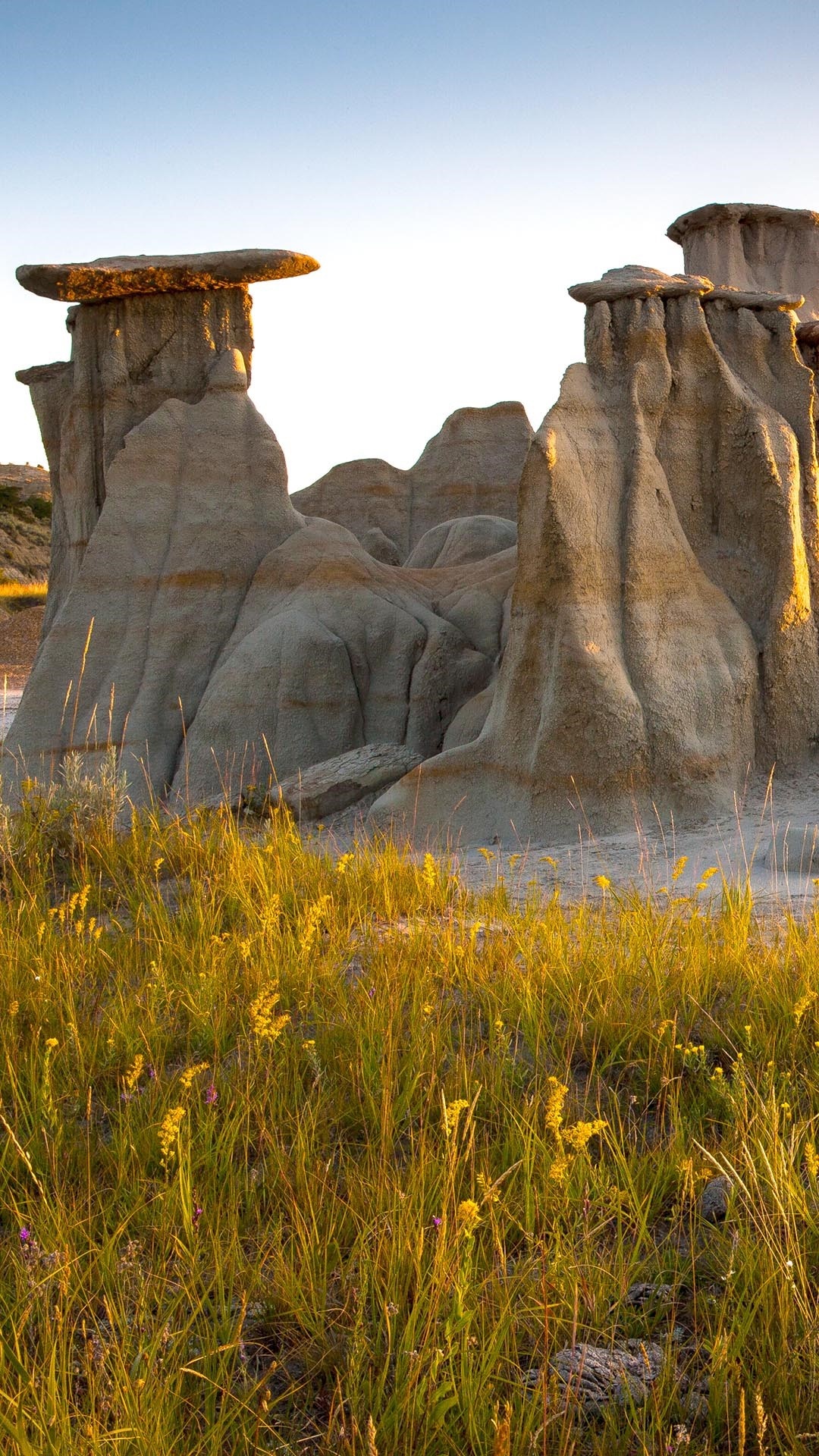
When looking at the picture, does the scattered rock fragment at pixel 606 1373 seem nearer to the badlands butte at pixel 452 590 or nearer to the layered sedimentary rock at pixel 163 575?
the badlands butte at pixel 452 590

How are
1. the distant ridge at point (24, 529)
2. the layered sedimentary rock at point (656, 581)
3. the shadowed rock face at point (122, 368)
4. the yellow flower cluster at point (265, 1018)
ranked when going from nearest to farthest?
the yellow flower cluster at point (265, 1018)
the layered sedimentary rock at point (656, 581)
the shadowed rock face at point (122, 368)
the distant ridge at point (24, 529)

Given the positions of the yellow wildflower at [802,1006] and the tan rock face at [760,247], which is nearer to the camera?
the yellow wildflower at [802,1006]

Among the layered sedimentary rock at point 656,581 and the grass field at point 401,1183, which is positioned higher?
the layered sedimentary rock at point 656,581

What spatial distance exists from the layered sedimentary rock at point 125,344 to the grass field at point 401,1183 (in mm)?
8775

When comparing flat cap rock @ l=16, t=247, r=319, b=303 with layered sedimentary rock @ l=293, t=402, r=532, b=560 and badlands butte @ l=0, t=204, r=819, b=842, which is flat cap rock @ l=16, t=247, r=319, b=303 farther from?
layered sedimentary rock @ l=293, t=402, r=532, b=560

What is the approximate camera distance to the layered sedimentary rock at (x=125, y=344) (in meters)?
11.5

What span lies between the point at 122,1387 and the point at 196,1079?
1247mm

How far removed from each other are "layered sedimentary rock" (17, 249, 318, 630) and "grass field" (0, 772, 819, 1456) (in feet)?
28.8

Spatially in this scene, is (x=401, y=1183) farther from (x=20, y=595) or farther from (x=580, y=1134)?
(x=20, y=595)

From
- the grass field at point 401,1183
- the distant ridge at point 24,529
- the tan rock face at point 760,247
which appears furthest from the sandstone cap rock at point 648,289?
the distant ridge at point 24,529

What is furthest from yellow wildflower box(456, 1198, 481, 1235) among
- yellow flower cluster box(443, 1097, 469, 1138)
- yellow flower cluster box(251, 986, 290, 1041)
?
yellow flower cluster box(251, 986, 290, 1041)

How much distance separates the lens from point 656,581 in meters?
8.81

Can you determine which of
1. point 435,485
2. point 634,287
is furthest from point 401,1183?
point 435,485

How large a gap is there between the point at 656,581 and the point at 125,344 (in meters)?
6.34
